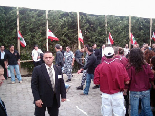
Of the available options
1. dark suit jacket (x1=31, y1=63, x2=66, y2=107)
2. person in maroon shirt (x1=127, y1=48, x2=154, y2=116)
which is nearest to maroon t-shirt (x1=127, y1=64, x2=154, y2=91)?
person in maroon shirt (x1=127, y1=48, x2=154, y2=116)

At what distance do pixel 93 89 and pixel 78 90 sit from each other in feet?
2.33

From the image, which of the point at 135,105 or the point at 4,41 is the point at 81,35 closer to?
the point at 4,41

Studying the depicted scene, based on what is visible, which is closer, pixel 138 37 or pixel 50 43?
pixel 50 43

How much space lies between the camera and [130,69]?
4.61 metres

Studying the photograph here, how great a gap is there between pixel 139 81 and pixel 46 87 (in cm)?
201

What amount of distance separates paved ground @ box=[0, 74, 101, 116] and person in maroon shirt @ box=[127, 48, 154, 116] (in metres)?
1.77

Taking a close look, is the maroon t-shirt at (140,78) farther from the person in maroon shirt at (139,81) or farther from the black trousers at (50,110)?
the black trousers at (50,110)

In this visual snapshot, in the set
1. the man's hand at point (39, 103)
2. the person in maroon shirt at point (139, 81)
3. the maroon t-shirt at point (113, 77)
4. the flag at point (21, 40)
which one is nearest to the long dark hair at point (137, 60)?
the person in maroon shirt at point (139, 81)

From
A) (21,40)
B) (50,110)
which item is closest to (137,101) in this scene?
(50,110)

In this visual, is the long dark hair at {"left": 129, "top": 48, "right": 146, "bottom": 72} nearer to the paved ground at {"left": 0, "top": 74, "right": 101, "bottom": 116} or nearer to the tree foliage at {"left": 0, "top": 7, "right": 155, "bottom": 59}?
the paved ground at {"left": 0, "top": 74, "right": 101, "bottom": 116}

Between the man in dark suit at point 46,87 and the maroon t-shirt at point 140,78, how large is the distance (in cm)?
158

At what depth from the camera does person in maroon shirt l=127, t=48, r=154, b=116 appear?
4.54m

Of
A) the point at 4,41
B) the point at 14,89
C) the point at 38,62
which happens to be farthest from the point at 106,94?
the point at 4,41

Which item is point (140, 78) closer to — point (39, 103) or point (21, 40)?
point (39, 103)
